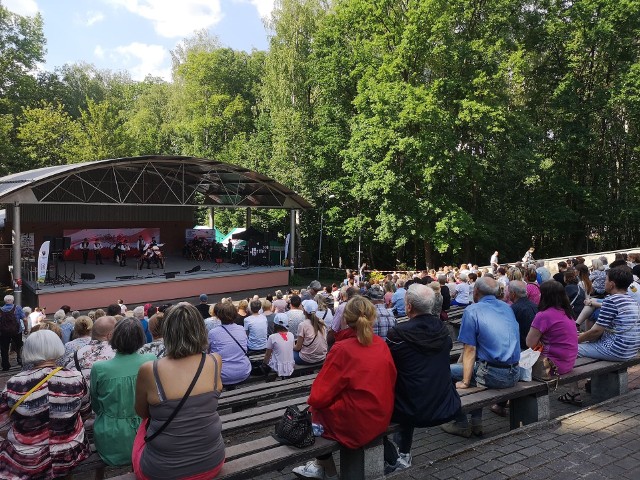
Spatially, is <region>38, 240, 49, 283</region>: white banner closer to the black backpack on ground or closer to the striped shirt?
the black backpack on ground

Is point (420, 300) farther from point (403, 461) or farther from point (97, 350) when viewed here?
point (97, 350)

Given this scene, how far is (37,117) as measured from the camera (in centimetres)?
3044

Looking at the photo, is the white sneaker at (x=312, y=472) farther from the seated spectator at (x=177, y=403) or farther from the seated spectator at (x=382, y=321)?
the seated spectator at (x=382, y=321)

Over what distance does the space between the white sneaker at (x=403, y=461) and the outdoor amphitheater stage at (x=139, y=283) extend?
16.0 meters

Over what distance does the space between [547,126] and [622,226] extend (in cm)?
636

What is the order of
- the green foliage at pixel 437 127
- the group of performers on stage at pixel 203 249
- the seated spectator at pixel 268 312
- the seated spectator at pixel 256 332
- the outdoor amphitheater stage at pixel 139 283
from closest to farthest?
the seated spectator at pixel 256 332 → the seated spectator at pixel 268 312 → the outdoor amphitheater stage at pixel 139 283 → the green foliage at pixel 437 127 → the group of performers on stage at pixel 203 249

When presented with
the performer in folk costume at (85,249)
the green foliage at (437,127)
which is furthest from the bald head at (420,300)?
the performer in folk costume at (85,249)

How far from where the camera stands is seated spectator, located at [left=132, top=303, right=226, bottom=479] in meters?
2.62

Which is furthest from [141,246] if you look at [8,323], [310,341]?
[310,341]

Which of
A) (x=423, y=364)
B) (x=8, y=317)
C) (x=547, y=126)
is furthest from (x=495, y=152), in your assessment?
(x=423, y=364)

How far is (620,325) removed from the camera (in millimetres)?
4887

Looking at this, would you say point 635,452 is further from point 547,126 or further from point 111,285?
point 547,126

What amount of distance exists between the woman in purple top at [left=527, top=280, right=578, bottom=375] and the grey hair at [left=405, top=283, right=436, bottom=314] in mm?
1681

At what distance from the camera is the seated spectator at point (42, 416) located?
3006 mm
